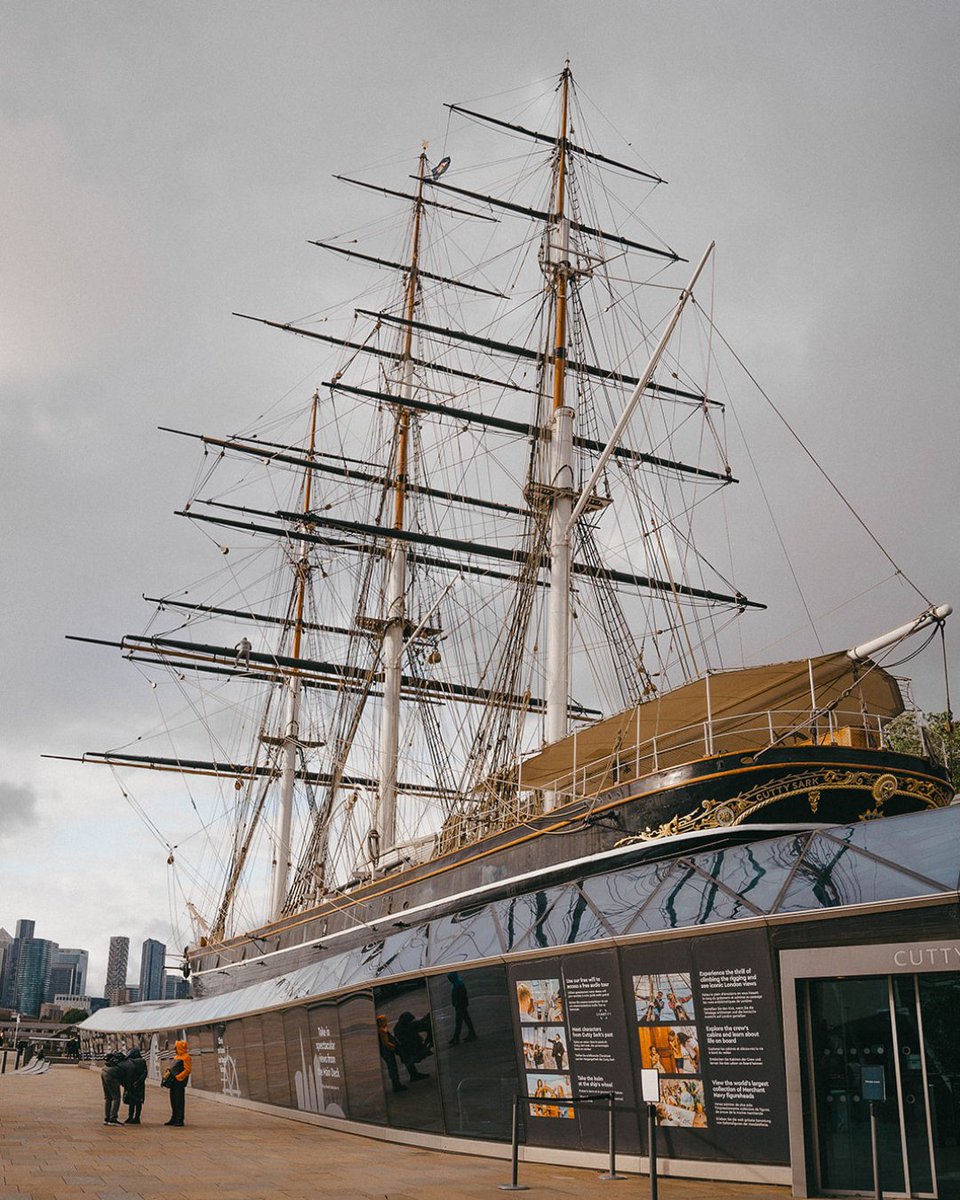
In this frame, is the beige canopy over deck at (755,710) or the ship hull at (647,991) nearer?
the ship hull at (647,991)

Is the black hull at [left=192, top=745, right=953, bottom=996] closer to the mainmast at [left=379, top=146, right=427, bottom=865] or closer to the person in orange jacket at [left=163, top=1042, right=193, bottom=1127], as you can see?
the person in orange jacket at [left=163, top=1042, right=193, bottom=1127]

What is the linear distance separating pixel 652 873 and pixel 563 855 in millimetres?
2684

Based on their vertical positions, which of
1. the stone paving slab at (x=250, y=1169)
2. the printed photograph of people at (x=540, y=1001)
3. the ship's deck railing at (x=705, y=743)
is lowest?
the stone paving slab at (x=250, y=1169)

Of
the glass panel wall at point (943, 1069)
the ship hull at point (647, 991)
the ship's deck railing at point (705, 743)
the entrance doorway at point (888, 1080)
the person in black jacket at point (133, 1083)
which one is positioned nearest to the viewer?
the glass panel wall at point (943, 1069)

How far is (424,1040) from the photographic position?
14.0 metres

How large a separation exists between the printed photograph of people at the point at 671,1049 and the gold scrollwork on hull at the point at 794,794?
258 cm

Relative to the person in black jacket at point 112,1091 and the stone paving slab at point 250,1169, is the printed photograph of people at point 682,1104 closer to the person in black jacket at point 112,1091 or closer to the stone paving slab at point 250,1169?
the stone paving slab at point 250,1169

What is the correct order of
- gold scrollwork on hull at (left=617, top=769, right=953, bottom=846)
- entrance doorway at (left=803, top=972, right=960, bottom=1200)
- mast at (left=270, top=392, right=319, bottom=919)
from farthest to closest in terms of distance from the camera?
1. mast at (left=270, top=392, right=319, bottom=919)
2. gold scrollwork on hull at (left=617, top=769, right=953, bottom=846)
3. entrance doorway at (left=803, top=972, right=960, bottom=1200)

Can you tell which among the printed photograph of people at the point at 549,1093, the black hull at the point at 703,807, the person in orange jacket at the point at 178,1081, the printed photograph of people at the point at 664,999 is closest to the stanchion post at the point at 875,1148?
the printed photograph of people at the point at 664,999

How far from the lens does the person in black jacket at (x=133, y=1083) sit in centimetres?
1455

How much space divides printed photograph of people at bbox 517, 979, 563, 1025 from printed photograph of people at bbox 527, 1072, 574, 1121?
587mm

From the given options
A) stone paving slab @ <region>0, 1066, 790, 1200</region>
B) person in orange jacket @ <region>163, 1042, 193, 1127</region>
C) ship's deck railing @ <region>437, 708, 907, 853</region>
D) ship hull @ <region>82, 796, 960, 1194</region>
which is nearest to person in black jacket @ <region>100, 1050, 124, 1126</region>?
stone paving slab @ <region>0, 1066, 790, 1200</region>

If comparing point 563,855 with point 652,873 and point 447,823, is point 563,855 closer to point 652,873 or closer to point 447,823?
point 652,873

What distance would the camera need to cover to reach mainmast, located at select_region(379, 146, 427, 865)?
94.1 feet
